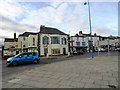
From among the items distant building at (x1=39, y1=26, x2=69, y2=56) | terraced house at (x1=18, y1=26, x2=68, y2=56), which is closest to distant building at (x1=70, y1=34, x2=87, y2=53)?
terraced house at (x1=18, y1=26, x2=68, y2=56)

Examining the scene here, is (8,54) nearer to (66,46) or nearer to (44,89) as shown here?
(66,46)

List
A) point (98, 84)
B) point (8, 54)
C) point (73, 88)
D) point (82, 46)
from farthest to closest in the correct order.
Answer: point (82, 46), point (8, 54), point (98, 84), point (73, 88)

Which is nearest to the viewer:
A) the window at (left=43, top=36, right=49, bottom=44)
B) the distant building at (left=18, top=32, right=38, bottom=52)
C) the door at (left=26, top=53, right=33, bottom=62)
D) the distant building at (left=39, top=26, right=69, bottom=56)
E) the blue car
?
the blue car

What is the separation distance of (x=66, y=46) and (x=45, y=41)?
721 cm

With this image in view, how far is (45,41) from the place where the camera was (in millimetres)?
41531

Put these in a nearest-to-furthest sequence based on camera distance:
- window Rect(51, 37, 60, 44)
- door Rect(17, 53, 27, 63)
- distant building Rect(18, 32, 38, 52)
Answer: door Rect(17, 53, 27, 63) < distant building Rect(18, 32, 38, 52) < window Rect(51, 37, 60, 44)

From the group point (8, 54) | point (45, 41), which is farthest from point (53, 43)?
point (8, 54)

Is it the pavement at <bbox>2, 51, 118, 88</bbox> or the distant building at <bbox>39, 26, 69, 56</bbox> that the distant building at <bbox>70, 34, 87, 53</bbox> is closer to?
the distant building at <bbox>39, 26, 69, 56</bbox>

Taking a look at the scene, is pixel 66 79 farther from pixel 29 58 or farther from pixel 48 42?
pixel 48 42

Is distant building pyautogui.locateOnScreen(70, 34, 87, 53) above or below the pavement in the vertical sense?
above

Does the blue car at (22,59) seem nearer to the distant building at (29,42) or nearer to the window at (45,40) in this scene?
the window at (45,40)

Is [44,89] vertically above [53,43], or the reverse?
[53,43]

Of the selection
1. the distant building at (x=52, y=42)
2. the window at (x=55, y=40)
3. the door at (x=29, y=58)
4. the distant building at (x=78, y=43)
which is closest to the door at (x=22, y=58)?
the door at (x=29, y=58)

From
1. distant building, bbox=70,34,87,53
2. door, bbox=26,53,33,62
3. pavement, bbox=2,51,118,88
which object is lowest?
pavement, bbox=2,51,118,88
